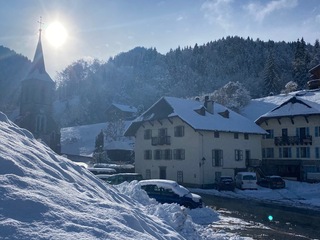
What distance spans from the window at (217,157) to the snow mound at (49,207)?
2870 cm

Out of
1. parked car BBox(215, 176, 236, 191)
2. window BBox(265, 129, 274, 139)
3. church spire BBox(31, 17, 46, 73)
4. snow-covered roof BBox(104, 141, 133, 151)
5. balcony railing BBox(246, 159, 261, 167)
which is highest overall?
church spire BBox(31, 17, 46, 73)

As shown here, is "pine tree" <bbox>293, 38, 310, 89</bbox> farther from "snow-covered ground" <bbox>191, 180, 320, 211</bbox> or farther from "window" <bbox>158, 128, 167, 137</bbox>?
"window" <bbox>158, 128, 167, 137</bbox>

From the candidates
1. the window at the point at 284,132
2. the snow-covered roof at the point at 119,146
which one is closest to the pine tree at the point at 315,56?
the window at the point at 284,132

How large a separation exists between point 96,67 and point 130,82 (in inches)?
776

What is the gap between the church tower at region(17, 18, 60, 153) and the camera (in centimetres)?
5191

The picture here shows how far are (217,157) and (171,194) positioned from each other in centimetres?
1879

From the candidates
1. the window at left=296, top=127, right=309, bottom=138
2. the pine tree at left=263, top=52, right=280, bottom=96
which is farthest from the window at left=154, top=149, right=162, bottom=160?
the pine tree at left=263, top=52, right=280, bottom=96

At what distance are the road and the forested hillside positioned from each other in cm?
7226

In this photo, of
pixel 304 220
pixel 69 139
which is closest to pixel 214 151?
pixel 304 220

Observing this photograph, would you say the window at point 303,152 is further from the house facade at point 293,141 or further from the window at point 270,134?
the window at point 270,134

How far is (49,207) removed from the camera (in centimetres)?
591

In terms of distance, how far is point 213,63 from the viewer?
4815 inches

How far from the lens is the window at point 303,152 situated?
40.2 meters

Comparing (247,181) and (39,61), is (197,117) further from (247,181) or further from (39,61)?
(39,61)
